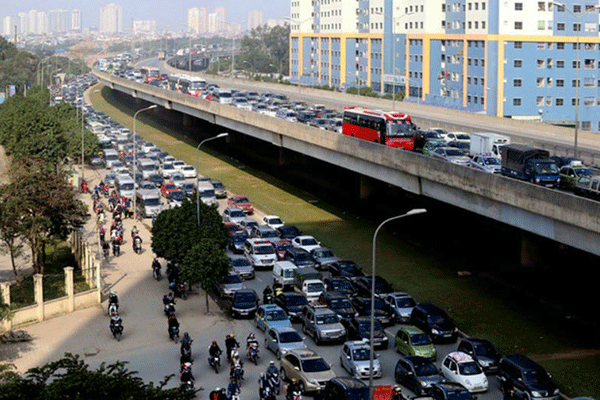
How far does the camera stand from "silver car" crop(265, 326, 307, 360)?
30078 mm

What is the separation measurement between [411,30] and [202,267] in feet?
250

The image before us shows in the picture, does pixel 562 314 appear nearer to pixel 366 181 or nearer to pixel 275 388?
pixel 275 388

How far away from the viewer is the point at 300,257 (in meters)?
41.8

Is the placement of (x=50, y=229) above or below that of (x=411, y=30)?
below

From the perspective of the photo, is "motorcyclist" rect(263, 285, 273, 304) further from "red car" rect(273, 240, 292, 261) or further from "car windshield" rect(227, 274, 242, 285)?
"red car" rect(273, 240, 292, 261)

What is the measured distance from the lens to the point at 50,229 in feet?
132

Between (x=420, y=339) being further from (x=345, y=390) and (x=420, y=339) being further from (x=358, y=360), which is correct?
(x=345, y=390)

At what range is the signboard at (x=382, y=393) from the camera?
24.8 meters

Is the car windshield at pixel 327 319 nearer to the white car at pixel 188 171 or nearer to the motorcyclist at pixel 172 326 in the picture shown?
the motorcyclist at pixel 172 326

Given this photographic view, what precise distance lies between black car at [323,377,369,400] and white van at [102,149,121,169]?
5204 centimetres

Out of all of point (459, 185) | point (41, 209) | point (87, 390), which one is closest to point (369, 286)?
point (459, 185)

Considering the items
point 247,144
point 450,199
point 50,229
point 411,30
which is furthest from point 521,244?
point 411,30

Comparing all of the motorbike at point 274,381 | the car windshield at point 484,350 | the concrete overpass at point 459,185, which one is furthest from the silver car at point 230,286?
the car windshield at point 484,350

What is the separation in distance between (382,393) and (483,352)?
5.49m
